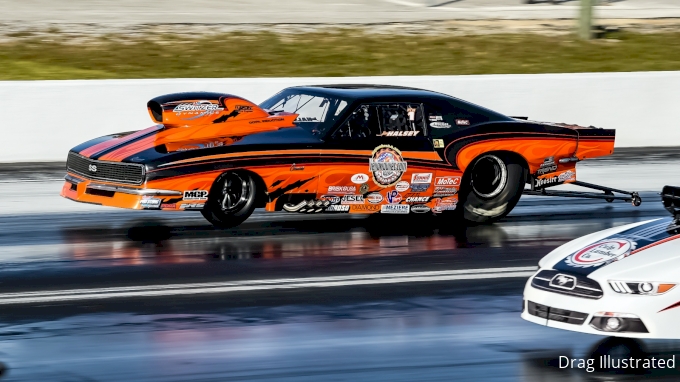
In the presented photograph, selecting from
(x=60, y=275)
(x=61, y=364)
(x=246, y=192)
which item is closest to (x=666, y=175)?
(x=246, y=192)

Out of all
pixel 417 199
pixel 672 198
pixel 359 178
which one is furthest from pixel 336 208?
pixel 672 198

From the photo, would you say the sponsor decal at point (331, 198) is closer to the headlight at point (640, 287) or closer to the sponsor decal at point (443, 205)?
the sponsor decal at point (443, 205)

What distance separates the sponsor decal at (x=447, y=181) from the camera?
11398 mm

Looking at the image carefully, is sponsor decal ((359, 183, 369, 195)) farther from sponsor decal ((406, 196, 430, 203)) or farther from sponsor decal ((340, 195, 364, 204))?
sponsor decal ((406, 196, 430, 203))

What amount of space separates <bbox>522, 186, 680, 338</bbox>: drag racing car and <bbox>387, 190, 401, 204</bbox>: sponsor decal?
13.5ft

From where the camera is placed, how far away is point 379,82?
17328 millimetres

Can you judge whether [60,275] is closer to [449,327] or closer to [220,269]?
[220,269]

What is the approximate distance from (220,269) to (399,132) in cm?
272

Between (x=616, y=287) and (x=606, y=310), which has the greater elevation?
(x=616, y=287)

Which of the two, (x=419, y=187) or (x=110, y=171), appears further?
(x=419, y=187)

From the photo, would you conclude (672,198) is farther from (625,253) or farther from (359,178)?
(359,178)

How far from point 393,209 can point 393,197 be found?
12 cm

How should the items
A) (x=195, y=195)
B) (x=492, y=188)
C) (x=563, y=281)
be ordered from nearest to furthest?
(x=563, y=281)
(x=195, y=195)
(x=492, y=188)

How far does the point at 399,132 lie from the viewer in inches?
446
